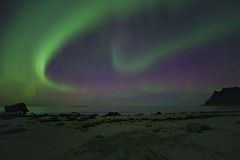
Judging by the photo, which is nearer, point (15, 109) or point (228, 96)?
point (15, 109)

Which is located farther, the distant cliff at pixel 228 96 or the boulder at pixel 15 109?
the distant cliff at pixel 228 96

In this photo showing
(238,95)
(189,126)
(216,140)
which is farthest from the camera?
(238,95)

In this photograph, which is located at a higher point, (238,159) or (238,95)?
(238,95)

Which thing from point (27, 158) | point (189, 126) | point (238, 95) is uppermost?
point (238, 95)

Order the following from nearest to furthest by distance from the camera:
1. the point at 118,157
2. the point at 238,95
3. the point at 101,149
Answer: the point at 118,157
the point at 101,149
the point at 238,95

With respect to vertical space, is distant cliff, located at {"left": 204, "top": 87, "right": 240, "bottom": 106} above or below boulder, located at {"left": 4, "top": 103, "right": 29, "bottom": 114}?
above

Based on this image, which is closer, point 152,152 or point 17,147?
point 152,152

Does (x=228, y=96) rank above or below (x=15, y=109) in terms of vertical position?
Result: above

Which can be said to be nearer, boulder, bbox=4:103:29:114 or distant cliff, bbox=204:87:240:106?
boulder, bbox=4:103:29:114

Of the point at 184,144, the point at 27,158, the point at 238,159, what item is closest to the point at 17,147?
the point at 27,158

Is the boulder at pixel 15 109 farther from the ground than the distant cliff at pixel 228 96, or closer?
closer

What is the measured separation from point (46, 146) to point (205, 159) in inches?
405

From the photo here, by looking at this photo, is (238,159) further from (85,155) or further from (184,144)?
(85,155)

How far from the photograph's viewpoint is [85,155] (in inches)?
417
